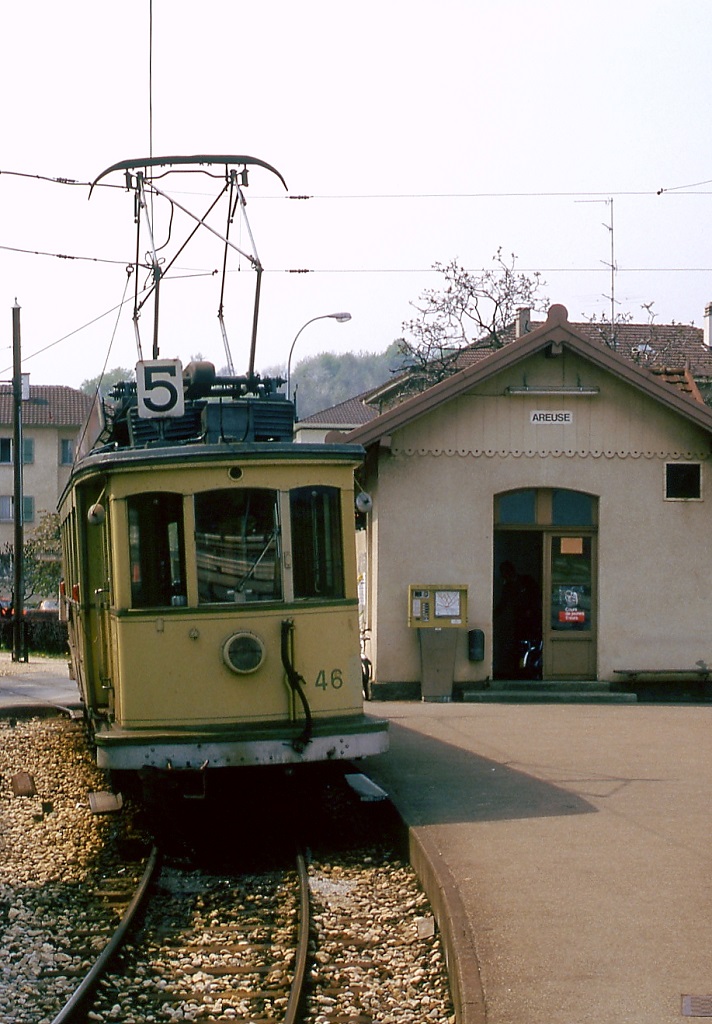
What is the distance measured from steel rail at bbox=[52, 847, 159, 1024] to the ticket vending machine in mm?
8925

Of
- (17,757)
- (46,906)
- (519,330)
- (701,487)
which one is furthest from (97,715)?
(519,330)

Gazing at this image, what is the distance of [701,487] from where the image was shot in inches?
728

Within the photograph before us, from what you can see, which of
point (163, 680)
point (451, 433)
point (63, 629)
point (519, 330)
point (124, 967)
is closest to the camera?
point (124, 967)

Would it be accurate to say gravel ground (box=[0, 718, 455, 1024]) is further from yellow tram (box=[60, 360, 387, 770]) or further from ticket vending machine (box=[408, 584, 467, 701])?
ticket vending machine (box=[408, 584, 467, 701])

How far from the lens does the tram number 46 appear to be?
9953 millimetres

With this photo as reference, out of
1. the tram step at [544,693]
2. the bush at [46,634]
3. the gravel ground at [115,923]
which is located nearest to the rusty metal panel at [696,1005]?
the gravel ground at [115,923]

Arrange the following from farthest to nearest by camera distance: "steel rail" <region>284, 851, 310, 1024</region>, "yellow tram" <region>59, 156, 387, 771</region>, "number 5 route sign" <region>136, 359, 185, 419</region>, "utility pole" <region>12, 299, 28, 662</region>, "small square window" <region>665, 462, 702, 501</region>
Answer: "utility pole" <region>12, 299, 28, 662</region>
"small square window" <region>665, 462, 702, 501</region>
"number 5 route sign" <region>136, 359, 185, 419</region>
"yellow tram" <region>59, 156, 387, 771</region>
"steel rail" <region>284, 851, 310, 1024</region>

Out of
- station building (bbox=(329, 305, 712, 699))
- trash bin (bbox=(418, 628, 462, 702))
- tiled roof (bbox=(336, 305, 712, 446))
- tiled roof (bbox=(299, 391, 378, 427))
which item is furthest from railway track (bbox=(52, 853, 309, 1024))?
tiled roof (bbox=(299, 391, 378, 427))

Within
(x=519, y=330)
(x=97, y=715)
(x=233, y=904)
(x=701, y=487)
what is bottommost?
(x=233, y=904)

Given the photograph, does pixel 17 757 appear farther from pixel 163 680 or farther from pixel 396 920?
pixel 396 920

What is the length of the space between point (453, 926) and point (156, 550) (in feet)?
14.0

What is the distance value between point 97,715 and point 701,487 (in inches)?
405

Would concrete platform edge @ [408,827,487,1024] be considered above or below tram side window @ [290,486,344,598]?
below

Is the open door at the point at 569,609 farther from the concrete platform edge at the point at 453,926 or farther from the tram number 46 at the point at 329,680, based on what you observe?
the concrete platform edge at the point at 453,926
